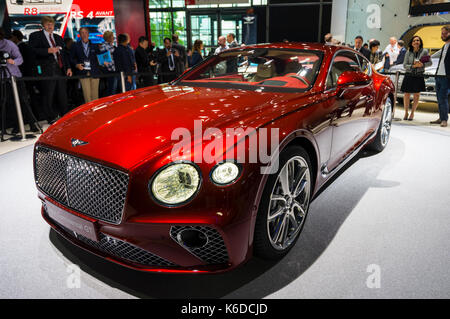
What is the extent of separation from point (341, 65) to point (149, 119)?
6.85 feet

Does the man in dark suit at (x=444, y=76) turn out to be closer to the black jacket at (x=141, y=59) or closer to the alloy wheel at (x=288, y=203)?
the alloy wheel at (x=288, y=203)

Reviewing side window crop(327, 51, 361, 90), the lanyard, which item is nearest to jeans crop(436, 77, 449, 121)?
side window crop(327, 51, 361, 90)

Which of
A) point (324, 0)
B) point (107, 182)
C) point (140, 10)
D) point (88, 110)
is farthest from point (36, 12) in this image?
point (324, 0)

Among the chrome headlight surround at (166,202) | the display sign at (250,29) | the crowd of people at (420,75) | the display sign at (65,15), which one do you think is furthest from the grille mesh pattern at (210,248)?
the display sign at (250,29)

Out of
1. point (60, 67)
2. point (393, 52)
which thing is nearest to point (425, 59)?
point (393, 52)

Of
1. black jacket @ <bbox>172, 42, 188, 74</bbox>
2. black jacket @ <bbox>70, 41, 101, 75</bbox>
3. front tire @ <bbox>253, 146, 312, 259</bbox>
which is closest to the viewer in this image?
front tire @ <bbox>253, 146, 312, 259</bbox>

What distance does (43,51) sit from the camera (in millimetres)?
5629

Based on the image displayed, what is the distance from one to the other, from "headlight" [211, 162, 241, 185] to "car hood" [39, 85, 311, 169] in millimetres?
245

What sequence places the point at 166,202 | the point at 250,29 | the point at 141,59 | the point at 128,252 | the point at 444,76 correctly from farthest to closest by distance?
the point at 250,29 → the point at 141,59 → the point at 444,76 → the point at 128,252 → the point at 166,202

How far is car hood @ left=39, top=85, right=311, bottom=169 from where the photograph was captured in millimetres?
1618

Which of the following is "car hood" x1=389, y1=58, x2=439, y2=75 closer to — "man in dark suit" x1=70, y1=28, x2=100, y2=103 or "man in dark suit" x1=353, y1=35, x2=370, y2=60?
"man in dark suit" x1=353, y1=35, x2=370, y2=60

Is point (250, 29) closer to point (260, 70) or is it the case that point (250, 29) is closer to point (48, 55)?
point (48, 55)

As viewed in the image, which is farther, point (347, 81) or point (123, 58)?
point (123, 58)

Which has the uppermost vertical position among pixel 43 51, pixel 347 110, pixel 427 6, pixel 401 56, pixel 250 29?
pixel 427 6
